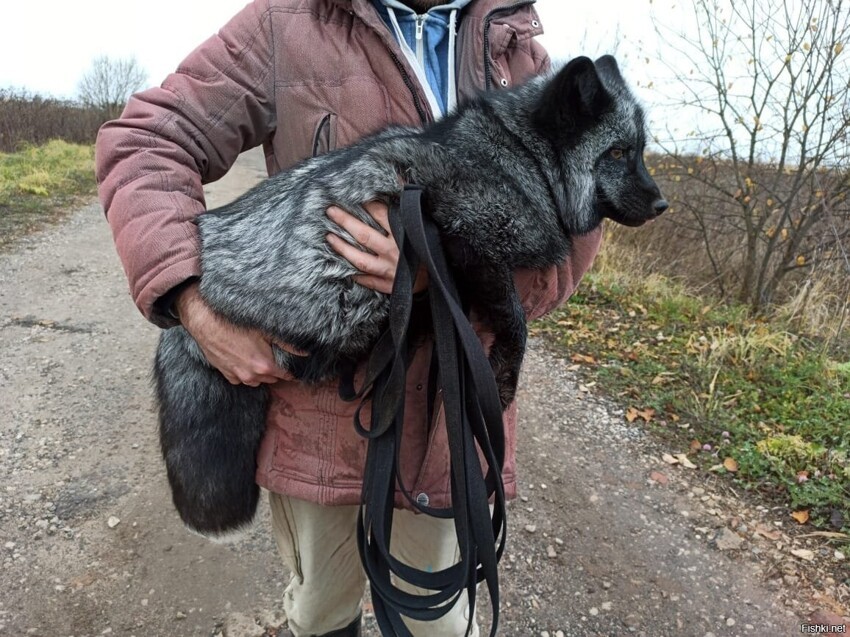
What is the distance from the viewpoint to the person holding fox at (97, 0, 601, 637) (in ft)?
5.10

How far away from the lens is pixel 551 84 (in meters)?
1.90

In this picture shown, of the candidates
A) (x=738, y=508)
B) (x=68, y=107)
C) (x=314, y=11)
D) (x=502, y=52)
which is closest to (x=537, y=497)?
(x=738, y=508)

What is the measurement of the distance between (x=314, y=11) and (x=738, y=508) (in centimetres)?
385

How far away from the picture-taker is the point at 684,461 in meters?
4.29

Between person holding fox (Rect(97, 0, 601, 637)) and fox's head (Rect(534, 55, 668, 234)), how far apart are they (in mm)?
152

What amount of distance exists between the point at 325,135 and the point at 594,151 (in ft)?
2.99

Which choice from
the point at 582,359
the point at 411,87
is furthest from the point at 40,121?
the point at 411,87

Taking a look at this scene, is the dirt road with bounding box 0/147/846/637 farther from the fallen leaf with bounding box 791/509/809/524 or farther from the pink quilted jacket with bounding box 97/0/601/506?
the pink quilted jacket with bounding box 97/0/601/506

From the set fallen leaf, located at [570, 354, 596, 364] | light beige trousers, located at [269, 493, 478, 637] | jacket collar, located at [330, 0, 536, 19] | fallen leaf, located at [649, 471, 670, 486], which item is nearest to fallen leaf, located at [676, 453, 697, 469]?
fallen leaf, located at [649, 471, 670, 486]

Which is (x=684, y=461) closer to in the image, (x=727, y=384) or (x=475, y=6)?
(x=727, y=384)

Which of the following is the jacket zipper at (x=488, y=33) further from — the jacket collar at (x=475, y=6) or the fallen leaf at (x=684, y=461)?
the fallen leaf at (x=684, y=461)

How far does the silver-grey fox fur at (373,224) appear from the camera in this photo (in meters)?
1.61

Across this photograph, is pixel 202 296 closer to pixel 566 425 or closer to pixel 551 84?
pixel 551 84

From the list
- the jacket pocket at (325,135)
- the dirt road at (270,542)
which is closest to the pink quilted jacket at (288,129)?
the jacket pocket at (325,135)
